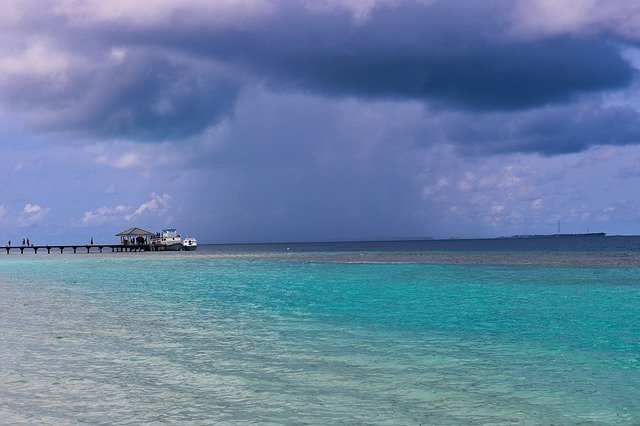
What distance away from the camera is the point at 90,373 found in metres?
11.6

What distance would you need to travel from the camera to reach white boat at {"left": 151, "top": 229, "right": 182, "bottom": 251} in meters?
131

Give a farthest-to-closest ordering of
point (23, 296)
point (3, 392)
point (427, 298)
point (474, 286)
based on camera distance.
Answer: point (474, 286) → point (23, 296) → point (427, 298) → point (3, 392)

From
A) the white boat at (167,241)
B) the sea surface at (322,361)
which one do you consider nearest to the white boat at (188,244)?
the white boat at (167,241)

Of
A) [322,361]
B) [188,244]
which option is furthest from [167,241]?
[322,361]

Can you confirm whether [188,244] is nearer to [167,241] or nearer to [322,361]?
[167,241]

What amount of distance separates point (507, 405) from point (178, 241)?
424 ft

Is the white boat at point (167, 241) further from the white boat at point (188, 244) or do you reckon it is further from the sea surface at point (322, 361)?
the sea surface at point (322, 361)

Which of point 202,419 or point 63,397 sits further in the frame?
point 63,397

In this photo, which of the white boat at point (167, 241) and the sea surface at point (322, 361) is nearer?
the sea surface at point (322, 361)

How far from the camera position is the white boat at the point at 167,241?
13100 centimetres

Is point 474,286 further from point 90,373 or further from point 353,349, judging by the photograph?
point 90,373

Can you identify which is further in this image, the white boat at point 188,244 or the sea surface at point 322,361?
the white boat at point 188,244

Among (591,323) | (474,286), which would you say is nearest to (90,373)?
(591,323)

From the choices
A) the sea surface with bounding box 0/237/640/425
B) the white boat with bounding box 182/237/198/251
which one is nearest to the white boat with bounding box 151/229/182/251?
the white boat with bounding box 182/237/198/251
